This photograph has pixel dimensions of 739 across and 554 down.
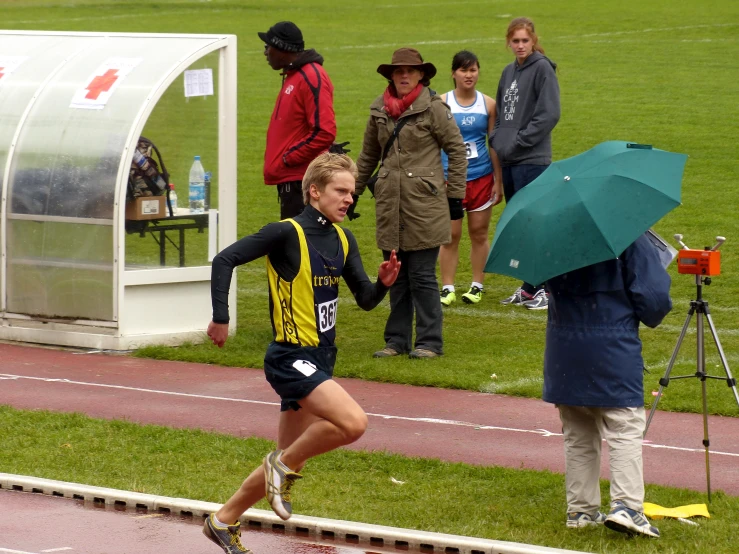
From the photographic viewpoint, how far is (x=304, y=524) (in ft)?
22.2

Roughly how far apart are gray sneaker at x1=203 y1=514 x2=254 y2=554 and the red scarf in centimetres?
491

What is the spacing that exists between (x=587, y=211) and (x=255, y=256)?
152 cm

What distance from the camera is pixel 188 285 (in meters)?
11.6

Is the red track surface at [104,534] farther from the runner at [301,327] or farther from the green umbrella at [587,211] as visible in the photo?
the green umbrella at [587,211]

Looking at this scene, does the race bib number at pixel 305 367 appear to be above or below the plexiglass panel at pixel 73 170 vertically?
below

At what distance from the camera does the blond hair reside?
6332 mm

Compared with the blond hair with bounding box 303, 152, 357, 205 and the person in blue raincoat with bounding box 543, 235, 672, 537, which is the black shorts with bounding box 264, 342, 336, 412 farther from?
the person in blue raincoat with bounding box 543, 235, 672, 537

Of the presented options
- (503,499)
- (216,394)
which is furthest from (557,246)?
(216,394)

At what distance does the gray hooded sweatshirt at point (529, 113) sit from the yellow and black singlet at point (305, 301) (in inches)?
236

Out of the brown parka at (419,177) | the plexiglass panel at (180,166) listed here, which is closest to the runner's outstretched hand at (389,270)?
the brown parka at (419,177)

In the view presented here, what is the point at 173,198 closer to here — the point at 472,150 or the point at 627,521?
the point at 472,150

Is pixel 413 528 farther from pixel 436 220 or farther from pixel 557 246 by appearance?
pixel 436 220

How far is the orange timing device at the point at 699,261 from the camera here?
22.8 feet

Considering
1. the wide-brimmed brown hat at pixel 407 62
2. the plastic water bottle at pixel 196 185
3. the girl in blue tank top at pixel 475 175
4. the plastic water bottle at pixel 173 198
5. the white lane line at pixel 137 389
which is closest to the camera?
the white lane line at pixel 137 389
